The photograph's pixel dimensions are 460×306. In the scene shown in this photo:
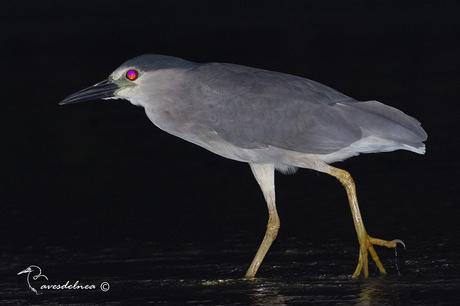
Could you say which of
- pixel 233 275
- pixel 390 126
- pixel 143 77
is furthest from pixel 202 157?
pixel 390 126

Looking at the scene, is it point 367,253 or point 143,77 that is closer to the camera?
point 367,253

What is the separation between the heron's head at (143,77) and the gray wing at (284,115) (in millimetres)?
189

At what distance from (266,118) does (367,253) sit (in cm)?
116

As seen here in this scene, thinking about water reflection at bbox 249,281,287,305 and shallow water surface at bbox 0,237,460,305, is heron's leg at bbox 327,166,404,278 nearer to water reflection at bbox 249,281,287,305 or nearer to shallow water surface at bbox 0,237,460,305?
shallow water surface at bbox 0,237,460,305

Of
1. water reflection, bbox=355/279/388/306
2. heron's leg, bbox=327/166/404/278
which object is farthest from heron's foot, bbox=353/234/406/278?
water reflection, bbox=355/279/388/306

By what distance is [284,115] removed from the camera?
9203mm

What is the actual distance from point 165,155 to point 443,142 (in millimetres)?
2763

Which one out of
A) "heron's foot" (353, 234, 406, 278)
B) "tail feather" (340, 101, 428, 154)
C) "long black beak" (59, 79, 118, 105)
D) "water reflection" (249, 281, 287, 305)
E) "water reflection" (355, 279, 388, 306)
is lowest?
"water reflection" (355, 279, 388, 306)

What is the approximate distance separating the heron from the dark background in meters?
0.69

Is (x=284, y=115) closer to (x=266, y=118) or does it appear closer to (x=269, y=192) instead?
(x=266, y=118)

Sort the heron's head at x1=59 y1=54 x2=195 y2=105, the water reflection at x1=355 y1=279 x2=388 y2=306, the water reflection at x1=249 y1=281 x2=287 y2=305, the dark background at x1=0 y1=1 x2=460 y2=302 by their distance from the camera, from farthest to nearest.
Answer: the dark background at x1=0 y1=1 x2=460 y2=302
the heron's head at x1=59 y1=54 x2=195 y2=105
the water reflection at x1=249 y1=281 x2=287 y2=305
the water reflection at x1=355 y1=279 x2=388 y2=306

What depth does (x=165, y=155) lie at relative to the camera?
44.4ft

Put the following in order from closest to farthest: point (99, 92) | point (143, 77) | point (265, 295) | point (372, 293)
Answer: point (372, 293) < point (265, 295) < point (143, 77) < point (99, 92)

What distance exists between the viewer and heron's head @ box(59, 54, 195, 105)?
9359 mm
